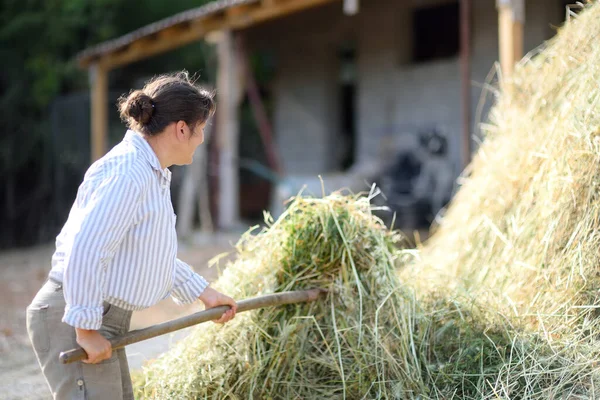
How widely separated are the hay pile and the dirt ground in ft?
1.13

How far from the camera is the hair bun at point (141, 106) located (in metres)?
2.05

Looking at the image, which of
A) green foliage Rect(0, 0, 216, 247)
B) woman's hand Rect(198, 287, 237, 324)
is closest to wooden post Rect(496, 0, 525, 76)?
woman's hand Rect(198, 287, 237, 324)

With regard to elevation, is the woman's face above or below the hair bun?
below

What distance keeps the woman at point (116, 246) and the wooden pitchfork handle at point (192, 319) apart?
0.05 meters

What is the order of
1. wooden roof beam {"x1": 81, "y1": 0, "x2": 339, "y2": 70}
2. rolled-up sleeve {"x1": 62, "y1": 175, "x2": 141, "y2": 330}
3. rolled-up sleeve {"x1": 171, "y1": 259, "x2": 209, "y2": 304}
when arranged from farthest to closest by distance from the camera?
wooden roof beam {"x1": 81, "y1": 0, "x2": 339, "y2": 70}
rolled-up sleeve {"x1": 171, "y1": 259, "x2": 209, "y2": 304}
rolled-up sleeve {"x1": 62, "y1": 175, "x2": 141, "y2": 330}

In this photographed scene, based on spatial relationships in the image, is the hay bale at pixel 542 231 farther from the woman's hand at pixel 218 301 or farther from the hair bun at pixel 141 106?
the hair bun at pixel 141 106

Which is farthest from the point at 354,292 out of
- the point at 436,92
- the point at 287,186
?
the point at 436,92

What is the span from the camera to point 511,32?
500 centimetres

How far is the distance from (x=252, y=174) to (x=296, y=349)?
10189 mm

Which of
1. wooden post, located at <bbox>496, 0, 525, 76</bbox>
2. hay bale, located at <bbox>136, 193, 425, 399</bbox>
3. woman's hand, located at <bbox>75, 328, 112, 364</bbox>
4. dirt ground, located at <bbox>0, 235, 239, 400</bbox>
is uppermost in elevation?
wooden post, located at <bbox>496, 0, 525, 76</bbox>

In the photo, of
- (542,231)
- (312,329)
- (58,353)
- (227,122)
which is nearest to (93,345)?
(58,353)

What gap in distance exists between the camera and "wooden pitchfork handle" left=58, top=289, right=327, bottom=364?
1.92 meters

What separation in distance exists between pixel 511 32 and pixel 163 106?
3.73m

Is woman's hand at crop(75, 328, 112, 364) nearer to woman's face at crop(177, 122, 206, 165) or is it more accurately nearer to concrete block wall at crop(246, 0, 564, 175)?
woman's face at crop(177, 122, 206, 165)
